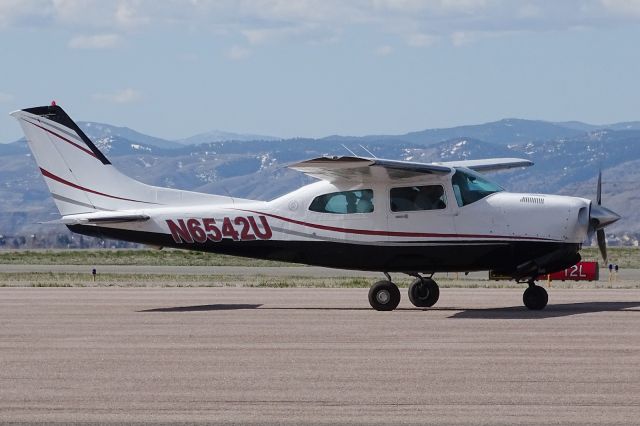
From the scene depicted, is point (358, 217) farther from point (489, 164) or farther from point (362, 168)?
point (489, 164)

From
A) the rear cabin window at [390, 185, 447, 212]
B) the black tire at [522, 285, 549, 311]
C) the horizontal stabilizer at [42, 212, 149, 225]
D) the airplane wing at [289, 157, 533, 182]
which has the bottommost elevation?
the black tire at [522, 285, 549, 311]

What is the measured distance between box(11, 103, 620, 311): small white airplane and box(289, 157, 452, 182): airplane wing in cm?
3

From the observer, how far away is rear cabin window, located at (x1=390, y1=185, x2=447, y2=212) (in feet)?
73.5

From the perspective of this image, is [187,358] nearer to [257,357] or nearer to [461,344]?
[257,357]

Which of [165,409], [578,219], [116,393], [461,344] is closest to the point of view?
[165,409]

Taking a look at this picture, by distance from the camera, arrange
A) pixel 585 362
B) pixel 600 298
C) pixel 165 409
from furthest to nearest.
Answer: pixel 600 298 → pixel 585 362 → pixel 165 409

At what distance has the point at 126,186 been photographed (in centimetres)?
2441

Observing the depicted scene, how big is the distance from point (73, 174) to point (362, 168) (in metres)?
5.76

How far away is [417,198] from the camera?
22.5 metres

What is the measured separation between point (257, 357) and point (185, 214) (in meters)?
8.13

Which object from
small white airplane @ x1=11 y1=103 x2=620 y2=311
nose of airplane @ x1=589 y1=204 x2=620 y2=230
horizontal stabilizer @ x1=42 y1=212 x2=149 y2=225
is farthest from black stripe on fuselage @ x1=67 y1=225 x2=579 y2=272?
nose of airplane @ x1=589 y1=204 x2=620 y2=230

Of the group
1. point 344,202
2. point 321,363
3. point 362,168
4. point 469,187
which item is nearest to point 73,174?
point 344,202

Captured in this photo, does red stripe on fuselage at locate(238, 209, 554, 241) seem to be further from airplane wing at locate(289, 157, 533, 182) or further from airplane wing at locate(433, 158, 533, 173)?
airplane wing at locate(433, 158, 533, 173)

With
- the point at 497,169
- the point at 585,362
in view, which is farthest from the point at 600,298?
the point at 585,362
